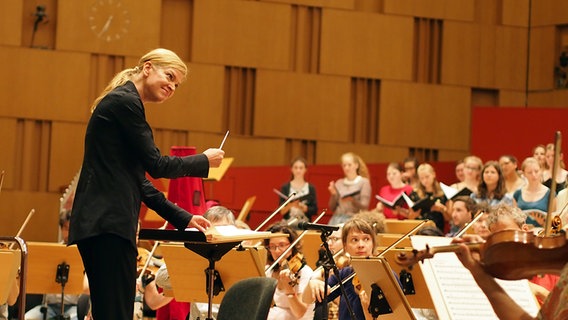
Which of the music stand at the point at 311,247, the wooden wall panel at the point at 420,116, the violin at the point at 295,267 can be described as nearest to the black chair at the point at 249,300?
the violin at the point at 295,267

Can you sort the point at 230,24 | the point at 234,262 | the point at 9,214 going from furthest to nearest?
1. the point at 230,24
2. the point at 9,214
3. the point at 234,262

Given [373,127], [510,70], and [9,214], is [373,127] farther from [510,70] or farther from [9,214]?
[9,214]

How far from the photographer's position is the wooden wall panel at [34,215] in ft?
32.2

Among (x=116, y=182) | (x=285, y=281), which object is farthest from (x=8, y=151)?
(x=116, y=182)

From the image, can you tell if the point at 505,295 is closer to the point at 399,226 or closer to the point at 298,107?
the point at 399,226

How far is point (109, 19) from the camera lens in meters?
10.2

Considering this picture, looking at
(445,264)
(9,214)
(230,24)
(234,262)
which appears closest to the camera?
(445,264)

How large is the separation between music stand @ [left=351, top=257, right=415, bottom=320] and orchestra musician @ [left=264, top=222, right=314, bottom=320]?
719 millimetres

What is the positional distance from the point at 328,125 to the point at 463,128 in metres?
1.63

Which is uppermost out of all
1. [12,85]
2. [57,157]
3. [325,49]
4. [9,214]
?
[325,49]

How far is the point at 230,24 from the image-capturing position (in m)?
10.6

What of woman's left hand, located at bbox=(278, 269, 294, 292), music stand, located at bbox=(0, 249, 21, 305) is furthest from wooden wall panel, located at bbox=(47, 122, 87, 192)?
woman's left hand, located at bbox=(278, 269, 294, 292)

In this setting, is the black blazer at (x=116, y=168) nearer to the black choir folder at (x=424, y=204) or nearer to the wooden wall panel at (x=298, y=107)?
the black choir folder at (x=424, y=204)

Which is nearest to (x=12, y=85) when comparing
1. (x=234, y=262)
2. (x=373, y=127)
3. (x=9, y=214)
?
(x=9, y=214)
